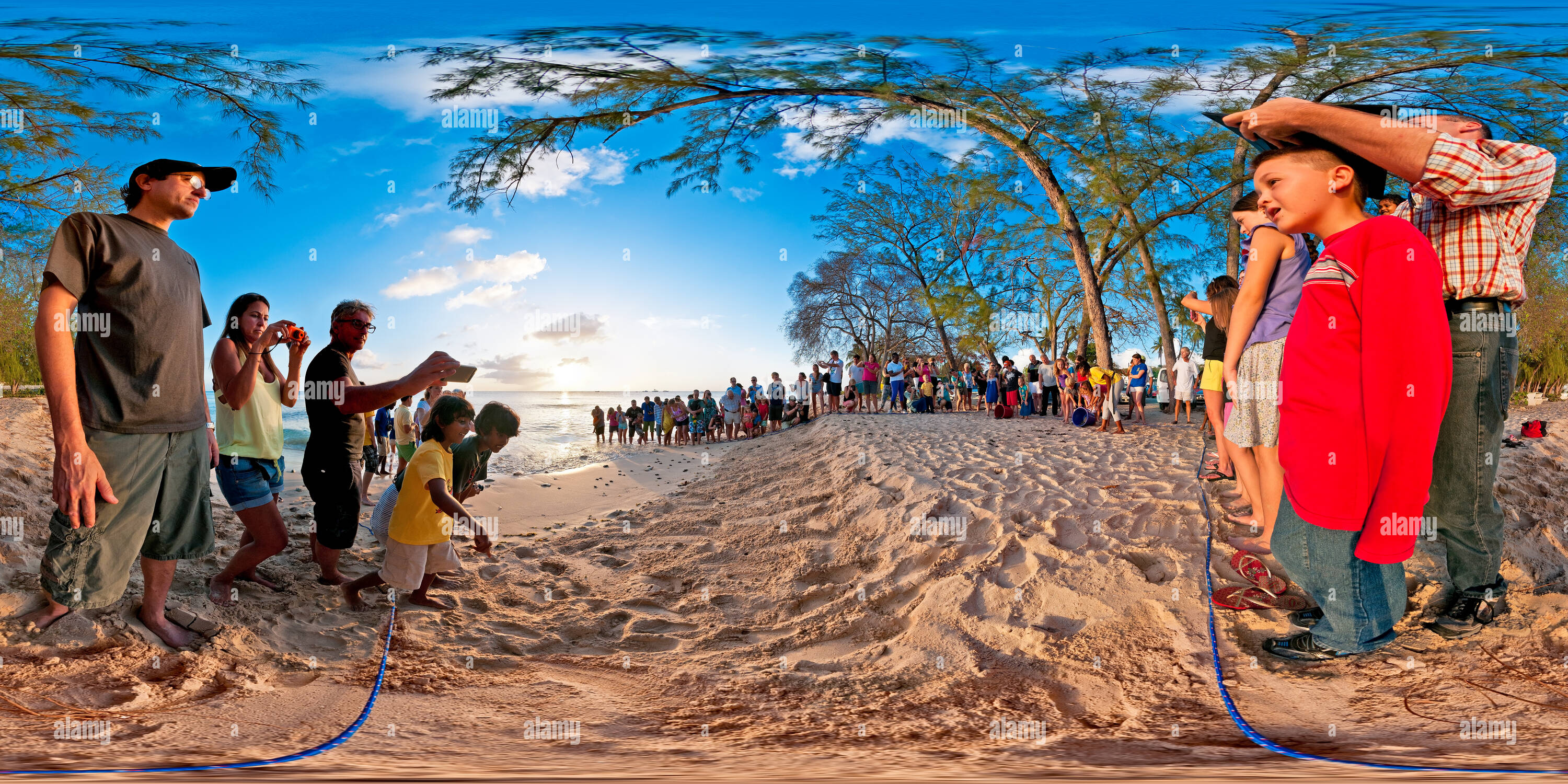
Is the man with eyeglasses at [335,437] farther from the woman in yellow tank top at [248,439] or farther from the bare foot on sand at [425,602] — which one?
the bare foot on sand at [425,602]

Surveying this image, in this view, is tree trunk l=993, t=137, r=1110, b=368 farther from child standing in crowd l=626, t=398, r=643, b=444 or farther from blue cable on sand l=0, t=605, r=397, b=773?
child standing in crowd l=626, t=398, r=643, b=444

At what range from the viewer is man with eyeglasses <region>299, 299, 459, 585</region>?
3.14 m

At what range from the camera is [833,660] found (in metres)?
2.63

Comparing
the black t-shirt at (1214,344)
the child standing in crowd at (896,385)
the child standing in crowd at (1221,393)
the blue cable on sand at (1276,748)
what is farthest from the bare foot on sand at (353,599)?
the child standing in crowd at (896,385)

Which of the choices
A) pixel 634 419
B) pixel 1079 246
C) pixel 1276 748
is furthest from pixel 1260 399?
pixel 634 419

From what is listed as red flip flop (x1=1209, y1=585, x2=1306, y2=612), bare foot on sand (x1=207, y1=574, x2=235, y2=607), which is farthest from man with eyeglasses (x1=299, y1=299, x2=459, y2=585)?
red flip flop (x1=1209, y1=585, x2=1306, y2=612)

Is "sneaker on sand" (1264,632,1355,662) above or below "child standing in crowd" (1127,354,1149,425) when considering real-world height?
below

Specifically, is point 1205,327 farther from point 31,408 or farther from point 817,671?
point 31,408

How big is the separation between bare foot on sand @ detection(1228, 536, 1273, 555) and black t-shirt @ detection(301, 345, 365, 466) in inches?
178

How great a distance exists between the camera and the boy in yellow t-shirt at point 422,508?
10.2ft

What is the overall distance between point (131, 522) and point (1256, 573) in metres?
4.64

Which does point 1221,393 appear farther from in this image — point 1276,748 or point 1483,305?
point 1276,748

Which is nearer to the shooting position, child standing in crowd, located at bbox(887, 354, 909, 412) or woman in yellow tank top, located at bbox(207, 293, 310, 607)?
woman in yellow tank top, located at bbox(207, 293, 310, 607)

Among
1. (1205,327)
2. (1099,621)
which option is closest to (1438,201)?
(1099,621)
